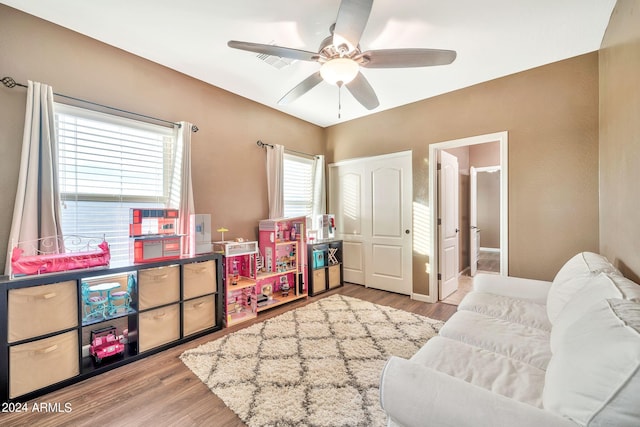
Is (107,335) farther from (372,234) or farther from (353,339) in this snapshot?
(372,234)

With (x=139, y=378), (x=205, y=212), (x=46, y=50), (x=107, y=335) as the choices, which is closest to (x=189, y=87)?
(x=46, y=50)

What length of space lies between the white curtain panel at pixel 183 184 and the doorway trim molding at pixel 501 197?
3.04 metres

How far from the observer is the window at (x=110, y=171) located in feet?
7.24

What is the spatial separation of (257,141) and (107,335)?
8.72 ft

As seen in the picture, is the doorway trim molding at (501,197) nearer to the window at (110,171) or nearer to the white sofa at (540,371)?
the white sofa at (540,371)

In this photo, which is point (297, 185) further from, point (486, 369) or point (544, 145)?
point (486, 369)

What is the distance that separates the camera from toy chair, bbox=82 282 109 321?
212 centimetres

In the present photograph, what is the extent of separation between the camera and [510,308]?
1.98 metres

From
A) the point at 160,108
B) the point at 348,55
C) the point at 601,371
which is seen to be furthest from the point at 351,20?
the point at 160,108

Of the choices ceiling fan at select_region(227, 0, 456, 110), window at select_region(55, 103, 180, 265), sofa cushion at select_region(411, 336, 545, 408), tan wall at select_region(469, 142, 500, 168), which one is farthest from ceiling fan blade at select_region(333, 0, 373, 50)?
tan wall at select_region(469, 142, 500, 168)

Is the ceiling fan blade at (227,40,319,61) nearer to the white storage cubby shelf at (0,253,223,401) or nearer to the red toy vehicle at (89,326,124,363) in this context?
the white storage cubby shelf at (0,253,223,401)

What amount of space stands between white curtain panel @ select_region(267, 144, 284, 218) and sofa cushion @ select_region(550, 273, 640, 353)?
3103 millimetres

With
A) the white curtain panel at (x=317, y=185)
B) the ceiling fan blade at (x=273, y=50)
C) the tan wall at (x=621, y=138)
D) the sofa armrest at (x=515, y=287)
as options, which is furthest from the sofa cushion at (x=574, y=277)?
the white curtain panel at (x=317, y=185)

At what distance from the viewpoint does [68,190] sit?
7.23ft
